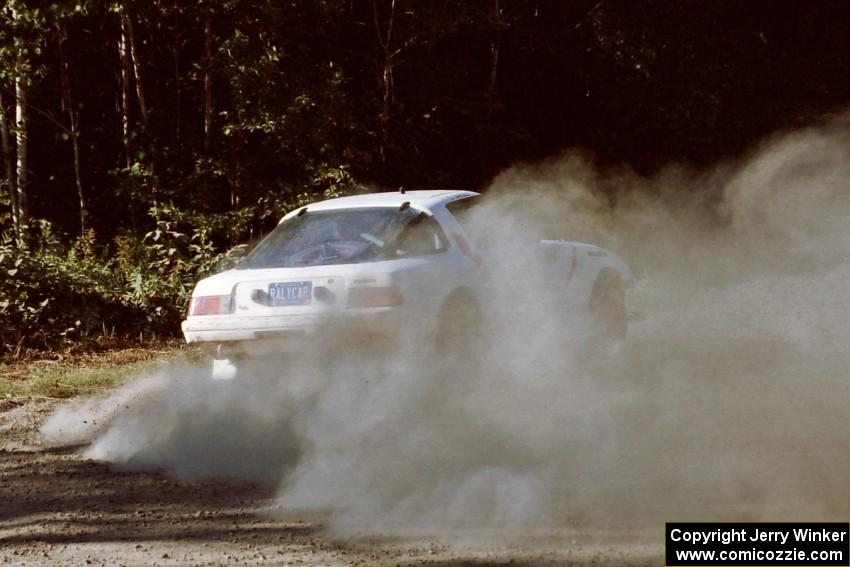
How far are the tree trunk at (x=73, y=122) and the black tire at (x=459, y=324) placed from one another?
9.89m

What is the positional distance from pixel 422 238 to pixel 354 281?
0.86 m

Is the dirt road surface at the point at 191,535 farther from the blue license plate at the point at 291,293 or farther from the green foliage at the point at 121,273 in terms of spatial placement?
the green foliage at the point at 121,273

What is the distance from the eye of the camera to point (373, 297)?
695 centimetres

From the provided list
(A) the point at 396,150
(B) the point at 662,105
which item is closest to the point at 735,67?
(B) the point at 662,105

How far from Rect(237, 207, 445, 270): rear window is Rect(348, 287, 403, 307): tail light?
37 cm

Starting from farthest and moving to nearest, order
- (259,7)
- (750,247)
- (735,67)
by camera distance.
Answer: (735,67) → (750,247) → (259,7)

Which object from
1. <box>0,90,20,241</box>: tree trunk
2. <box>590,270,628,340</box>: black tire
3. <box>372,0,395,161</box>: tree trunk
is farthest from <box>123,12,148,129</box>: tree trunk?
<box>590,270,628,340</box>: black tire

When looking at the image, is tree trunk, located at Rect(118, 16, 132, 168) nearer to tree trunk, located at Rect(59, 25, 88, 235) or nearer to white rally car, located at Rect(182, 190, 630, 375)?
tree trunk, located at Rect(59, 25, 88, 235)

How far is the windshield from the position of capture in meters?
7.42

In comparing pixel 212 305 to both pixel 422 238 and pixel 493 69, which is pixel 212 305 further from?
pixel 493 69

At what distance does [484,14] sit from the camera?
17.3 metres

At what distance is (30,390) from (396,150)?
922 cm

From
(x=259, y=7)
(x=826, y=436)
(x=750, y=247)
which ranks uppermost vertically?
(x=259, y=7)

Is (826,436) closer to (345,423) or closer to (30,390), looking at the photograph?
(345,423)
